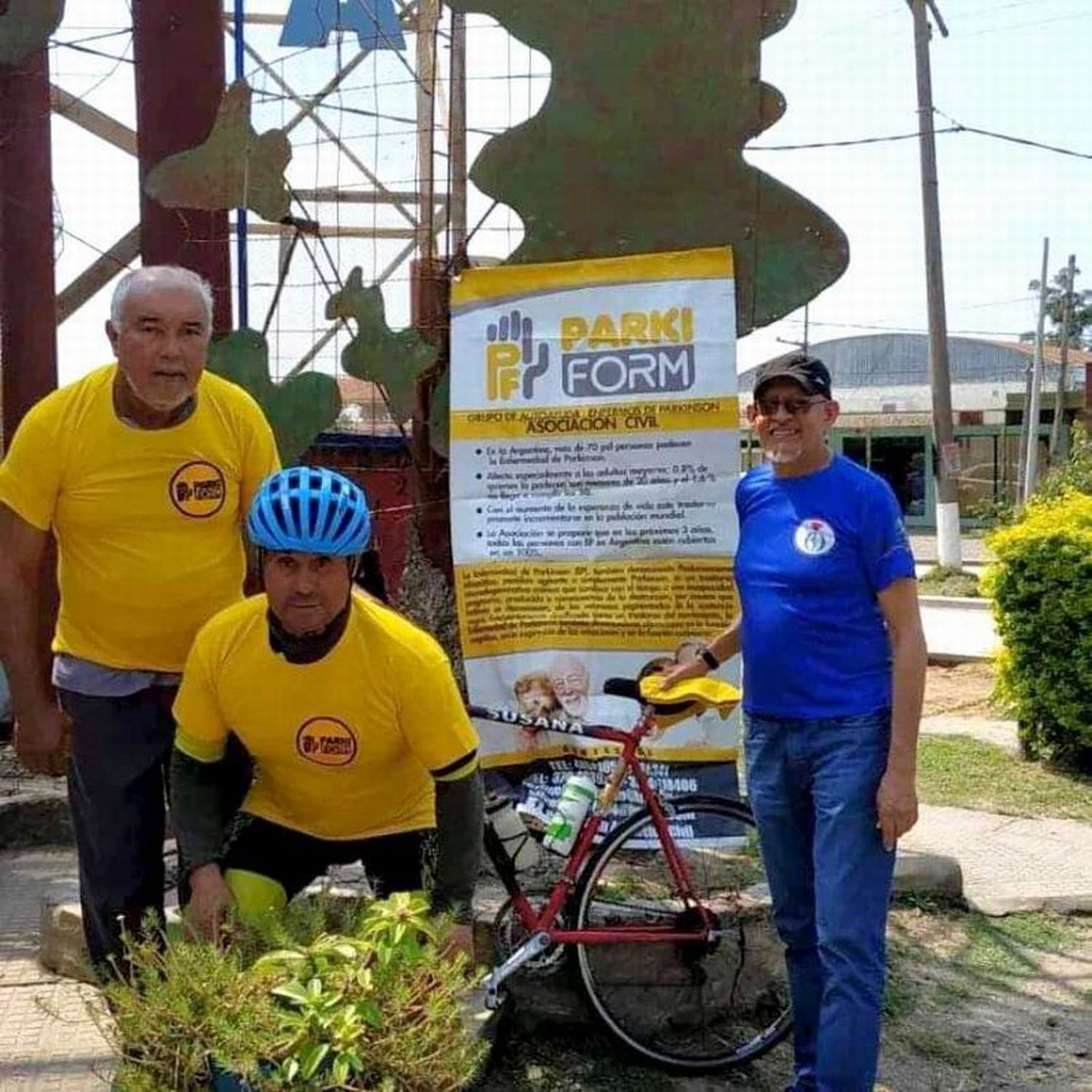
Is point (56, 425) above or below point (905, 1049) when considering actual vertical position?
above

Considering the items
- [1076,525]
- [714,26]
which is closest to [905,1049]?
[714,26]

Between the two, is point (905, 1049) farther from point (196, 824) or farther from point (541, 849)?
point (196, 824)

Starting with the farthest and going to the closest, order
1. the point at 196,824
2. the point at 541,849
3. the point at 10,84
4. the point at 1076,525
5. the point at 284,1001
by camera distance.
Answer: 1. the point at 1076,525
2. the point at 10,84
3. the point at 541,849
4. the point at 196,824
5. the point at 284,1001

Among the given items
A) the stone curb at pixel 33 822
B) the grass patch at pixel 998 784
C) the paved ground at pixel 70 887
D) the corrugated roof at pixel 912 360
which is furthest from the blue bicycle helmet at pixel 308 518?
the corrugated roof at pixel 912 360

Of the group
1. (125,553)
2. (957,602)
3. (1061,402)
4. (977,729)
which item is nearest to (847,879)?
(125,553)

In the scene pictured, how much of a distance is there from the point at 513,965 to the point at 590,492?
4.97 ft

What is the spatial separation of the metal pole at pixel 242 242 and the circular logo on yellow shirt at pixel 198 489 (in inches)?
67.6

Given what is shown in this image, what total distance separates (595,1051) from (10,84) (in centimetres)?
470

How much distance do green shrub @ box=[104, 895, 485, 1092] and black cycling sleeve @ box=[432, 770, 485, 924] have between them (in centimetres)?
43

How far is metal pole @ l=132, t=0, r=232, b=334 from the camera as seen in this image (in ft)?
16.6

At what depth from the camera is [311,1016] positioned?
207cm

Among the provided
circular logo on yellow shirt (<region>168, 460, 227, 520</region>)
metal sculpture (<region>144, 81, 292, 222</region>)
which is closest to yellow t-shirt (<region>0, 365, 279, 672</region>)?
circular logo on yellow shirt (<region>168, 460, 227, 520</region>)

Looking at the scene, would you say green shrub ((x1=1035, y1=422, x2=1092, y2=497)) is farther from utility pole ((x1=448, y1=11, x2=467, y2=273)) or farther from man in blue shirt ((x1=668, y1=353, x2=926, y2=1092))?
man in blue shirt ((x1=668, y1=353, x2=926, y2=1092))

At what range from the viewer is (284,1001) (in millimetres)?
2133
